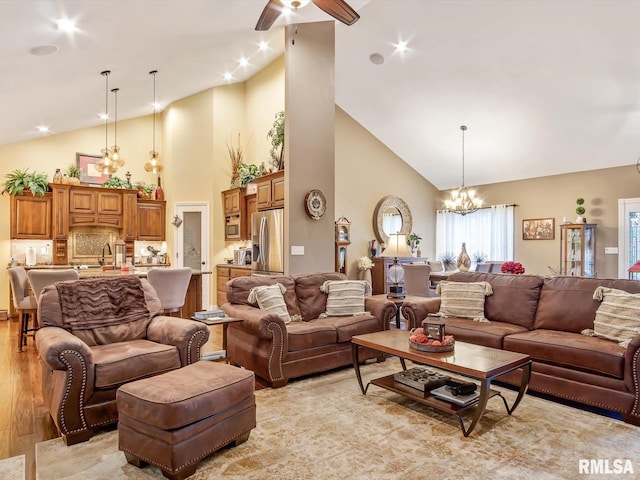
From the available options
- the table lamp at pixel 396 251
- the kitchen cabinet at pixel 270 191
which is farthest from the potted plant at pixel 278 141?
the table lamp at pixel 396 251

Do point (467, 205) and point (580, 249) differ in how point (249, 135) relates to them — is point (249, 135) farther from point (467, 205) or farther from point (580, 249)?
point (580, 249)

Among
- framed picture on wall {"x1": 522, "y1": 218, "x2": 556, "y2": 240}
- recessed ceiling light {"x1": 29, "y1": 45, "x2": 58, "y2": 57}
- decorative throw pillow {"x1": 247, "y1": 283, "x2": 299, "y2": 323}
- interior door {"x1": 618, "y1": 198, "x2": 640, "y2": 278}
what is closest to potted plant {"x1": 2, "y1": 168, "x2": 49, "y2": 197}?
recessed ceiling light {"x1": 29, "y1": 45, "x2": 58, "y2": 57}

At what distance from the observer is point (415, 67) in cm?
652

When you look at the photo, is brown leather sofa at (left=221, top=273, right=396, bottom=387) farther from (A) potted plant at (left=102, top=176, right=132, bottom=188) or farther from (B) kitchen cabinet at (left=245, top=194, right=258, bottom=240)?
(A) potted plant at (left=102, top=176, right=132, bottom=188)

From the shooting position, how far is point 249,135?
845 centimetres

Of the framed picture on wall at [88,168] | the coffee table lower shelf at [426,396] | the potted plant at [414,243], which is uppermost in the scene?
the framed picture on wall at [88,168]

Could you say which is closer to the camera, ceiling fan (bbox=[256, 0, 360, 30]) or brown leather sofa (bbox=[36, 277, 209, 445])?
brown leather sofa (bbox=[36, 277, 209, 445])

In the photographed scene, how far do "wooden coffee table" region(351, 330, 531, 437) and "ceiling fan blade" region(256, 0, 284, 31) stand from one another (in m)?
2.86

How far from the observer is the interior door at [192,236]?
8406 millimetres

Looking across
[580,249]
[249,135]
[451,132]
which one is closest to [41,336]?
[249,135]

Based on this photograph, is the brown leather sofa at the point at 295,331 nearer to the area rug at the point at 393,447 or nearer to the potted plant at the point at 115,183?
the area rug at the point at 393,447

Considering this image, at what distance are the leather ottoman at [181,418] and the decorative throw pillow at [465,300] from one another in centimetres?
256

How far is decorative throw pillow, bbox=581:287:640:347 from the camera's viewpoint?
124 inches

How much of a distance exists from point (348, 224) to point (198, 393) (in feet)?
19.3
